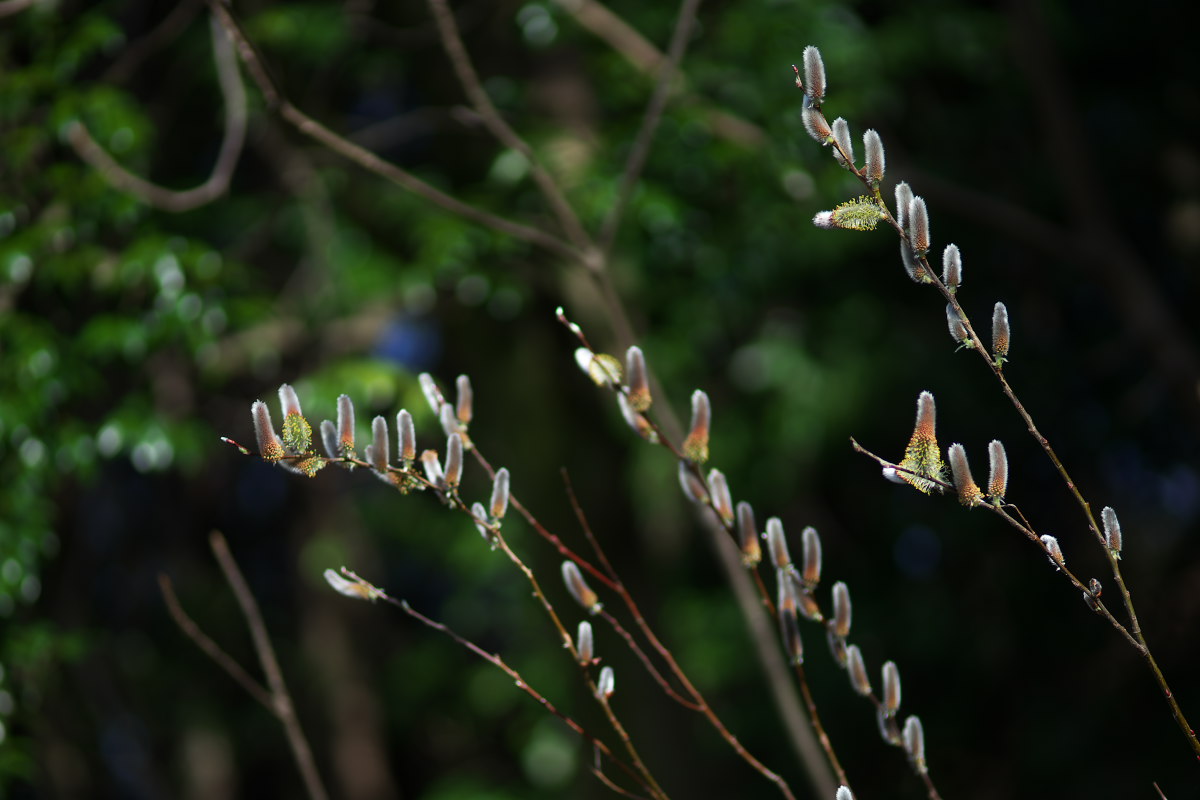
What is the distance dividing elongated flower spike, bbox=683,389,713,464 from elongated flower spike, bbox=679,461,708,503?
0.04 ft

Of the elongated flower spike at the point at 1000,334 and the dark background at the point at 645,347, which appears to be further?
the dark background at the point at 645,347

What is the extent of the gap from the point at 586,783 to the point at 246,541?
23.2 feet

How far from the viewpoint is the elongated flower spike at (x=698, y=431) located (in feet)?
3.54

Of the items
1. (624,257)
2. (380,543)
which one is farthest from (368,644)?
(624,257)

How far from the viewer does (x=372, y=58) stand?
15.2 ft

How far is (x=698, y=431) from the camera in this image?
109 centimetres

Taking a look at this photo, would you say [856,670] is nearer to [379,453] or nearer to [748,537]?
[748,537]

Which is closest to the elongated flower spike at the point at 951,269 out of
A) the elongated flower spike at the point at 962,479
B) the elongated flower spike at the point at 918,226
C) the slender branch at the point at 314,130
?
the elongated flower spike at the point at 918,226

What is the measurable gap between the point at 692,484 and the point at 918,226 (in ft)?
1.17

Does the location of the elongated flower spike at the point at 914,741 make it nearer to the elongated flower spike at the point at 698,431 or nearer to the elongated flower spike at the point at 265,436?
the elongated flower spike at the point at 698,431

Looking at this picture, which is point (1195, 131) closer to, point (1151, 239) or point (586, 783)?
point (1151, 239)

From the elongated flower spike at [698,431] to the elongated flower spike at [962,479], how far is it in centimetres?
26

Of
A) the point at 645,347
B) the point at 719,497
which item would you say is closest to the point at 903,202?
the point at 719,497

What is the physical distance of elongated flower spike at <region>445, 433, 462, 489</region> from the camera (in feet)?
3.46
